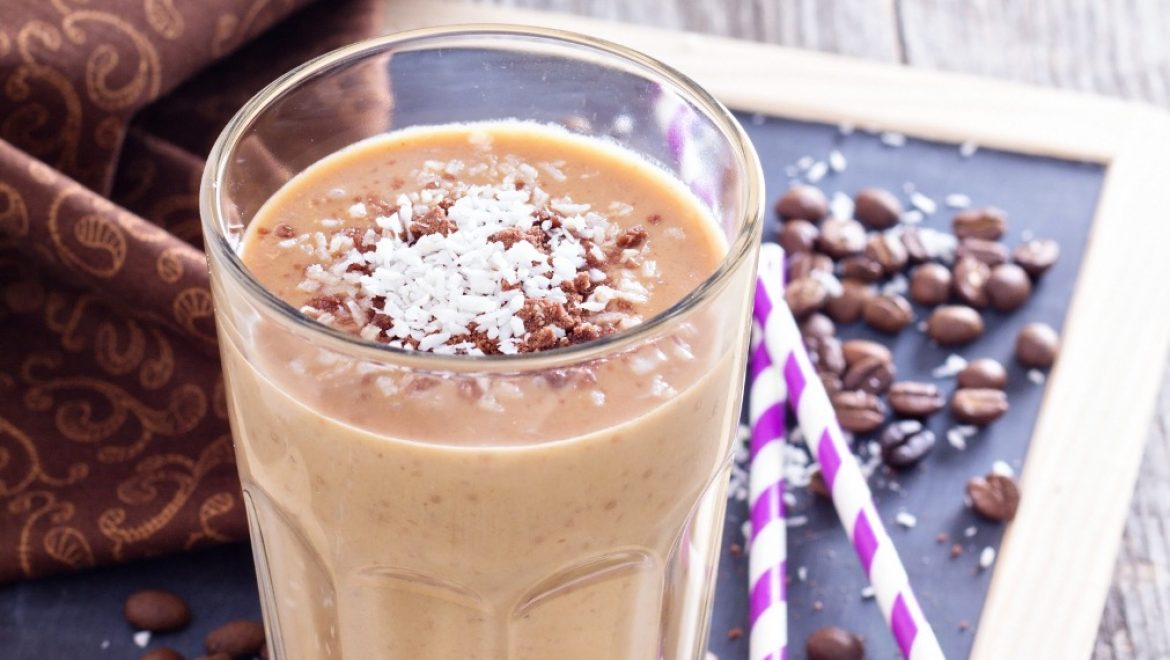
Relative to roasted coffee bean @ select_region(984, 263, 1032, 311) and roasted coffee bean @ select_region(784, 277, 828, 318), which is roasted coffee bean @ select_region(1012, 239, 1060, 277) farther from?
roasted coffee bean @ select_region(784, 277, 828, 318)

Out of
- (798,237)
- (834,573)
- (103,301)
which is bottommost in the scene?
(834,573)

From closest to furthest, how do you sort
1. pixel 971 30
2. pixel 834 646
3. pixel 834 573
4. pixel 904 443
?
pixel 834 646 < pixel 834 573 < pixel 904 443 < pixel 971 30

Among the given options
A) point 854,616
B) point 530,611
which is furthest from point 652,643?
point 854,616

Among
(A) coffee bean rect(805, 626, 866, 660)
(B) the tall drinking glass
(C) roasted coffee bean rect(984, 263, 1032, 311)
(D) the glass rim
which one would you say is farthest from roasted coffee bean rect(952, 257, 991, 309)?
(D) the glass rim

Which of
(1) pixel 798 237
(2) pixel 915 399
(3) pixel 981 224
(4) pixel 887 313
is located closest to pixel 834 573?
(2) pixel 915 399

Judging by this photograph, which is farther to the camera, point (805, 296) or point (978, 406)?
point (805, 296)

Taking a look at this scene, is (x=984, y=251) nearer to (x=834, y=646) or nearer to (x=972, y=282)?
(x=972, y=282)

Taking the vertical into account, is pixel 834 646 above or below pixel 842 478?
below

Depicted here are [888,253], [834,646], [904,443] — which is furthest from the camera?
[888,253]
